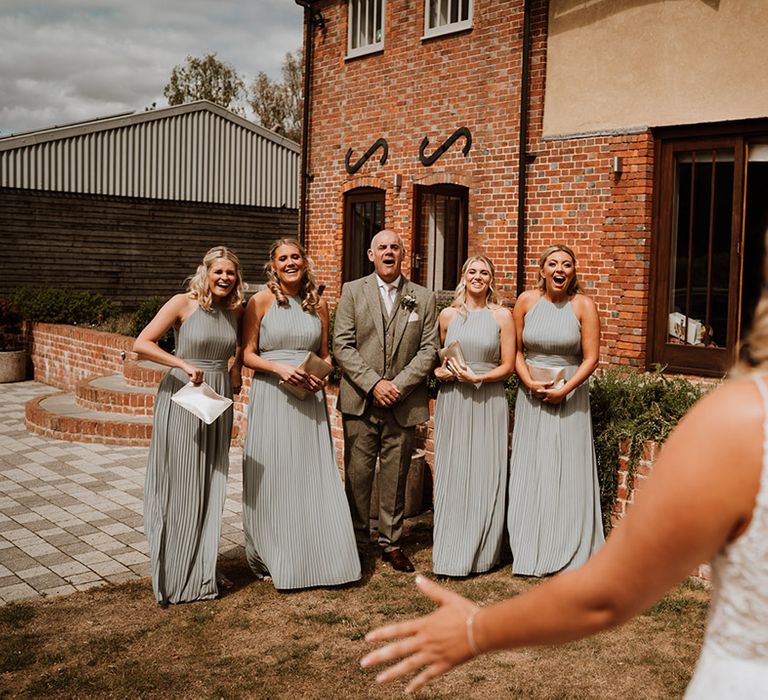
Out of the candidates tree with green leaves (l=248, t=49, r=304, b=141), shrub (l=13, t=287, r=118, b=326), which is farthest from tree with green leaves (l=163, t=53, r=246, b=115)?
shrub (l=13, t=287, r=118, b=326)

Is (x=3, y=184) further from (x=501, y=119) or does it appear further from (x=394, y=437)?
(x=394, y=437)

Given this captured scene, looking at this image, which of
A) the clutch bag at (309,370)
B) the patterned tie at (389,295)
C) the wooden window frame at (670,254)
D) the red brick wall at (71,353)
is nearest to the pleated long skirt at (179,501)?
the clutch bag at (309,370)

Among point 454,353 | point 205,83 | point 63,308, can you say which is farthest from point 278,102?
point 454,353

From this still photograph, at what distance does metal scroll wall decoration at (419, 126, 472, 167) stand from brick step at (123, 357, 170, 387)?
15.1ft

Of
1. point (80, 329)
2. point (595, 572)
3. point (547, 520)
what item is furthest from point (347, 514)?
point (80, 329)

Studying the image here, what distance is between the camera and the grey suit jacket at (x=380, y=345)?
598 cm

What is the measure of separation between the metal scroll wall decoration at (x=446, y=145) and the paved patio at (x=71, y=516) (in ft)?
16.7

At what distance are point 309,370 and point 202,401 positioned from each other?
2.34 ft

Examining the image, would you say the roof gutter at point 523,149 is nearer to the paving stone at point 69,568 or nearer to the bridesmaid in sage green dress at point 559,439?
the bridesmaid in sage green dress at point 559,439

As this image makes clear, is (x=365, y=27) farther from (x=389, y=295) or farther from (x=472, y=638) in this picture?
(x=472, y=638)

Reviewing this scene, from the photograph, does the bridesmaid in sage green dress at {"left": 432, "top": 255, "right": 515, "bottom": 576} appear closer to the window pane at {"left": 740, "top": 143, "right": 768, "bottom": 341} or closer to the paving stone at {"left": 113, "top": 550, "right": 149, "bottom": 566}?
the paving stone at {"left": 113, "top": 550, "right": 149, "bottom": 566}

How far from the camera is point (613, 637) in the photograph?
4.64 metres

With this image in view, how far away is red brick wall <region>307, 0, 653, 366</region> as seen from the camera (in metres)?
9.77

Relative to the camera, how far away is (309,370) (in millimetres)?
5414
